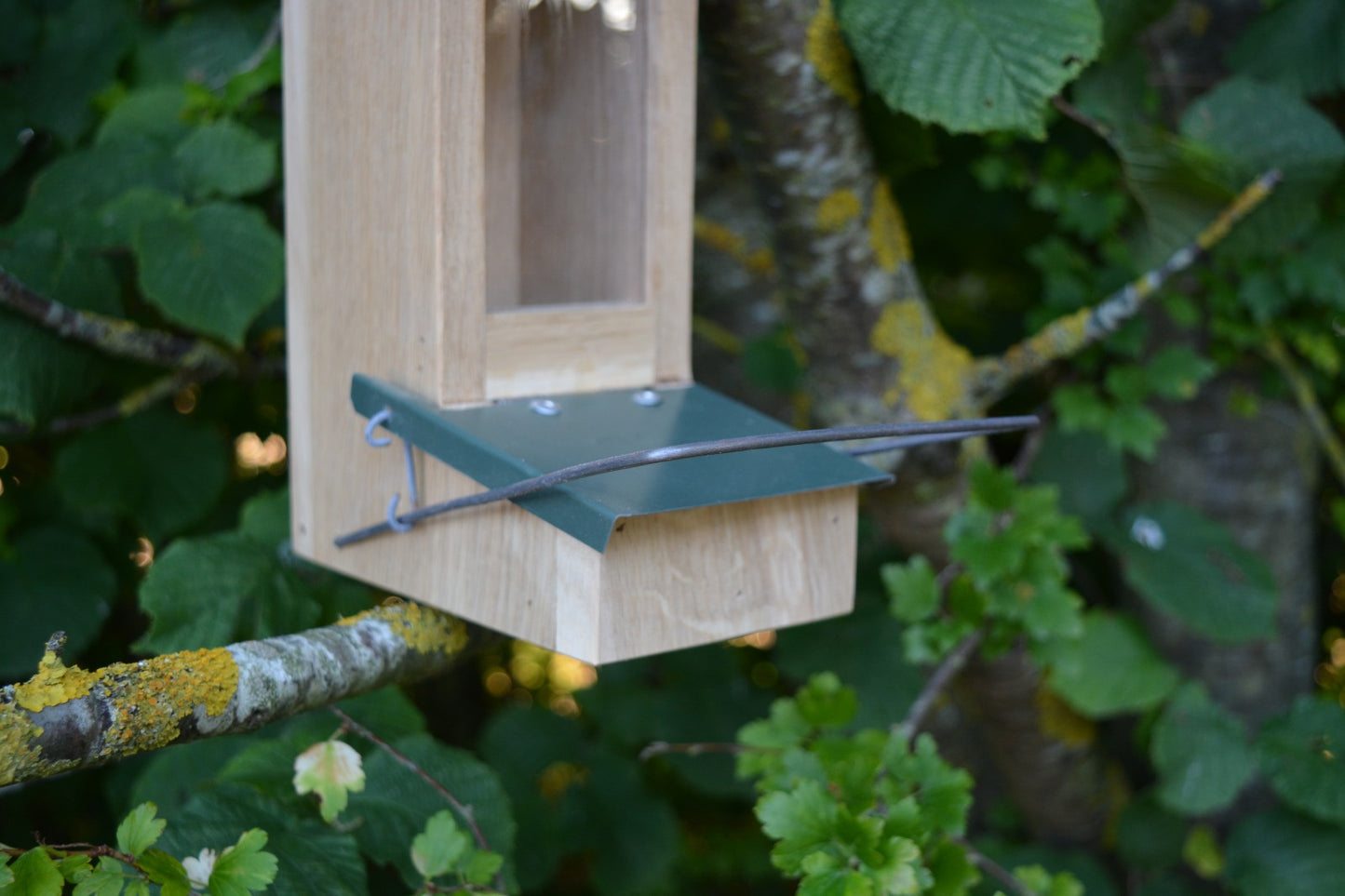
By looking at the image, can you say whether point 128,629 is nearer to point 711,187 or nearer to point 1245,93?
point 711,187

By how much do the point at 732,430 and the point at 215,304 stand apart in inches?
19.2

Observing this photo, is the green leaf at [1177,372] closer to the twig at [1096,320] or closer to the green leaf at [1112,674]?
the twig at [1096,320]

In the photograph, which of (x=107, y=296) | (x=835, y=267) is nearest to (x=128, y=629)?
(x=107, y=296)

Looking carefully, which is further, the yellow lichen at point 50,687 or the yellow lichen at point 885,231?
the yellow lichen at point 885,231

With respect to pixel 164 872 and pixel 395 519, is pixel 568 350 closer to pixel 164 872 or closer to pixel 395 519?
pixel 395 519

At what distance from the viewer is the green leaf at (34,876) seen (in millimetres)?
560

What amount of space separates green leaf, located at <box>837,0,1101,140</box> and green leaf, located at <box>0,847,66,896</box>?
0.78 meters

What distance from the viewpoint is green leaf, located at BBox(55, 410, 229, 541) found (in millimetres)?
1195

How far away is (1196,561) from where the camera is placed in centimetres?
134

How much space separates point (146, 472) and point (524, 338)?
63cm

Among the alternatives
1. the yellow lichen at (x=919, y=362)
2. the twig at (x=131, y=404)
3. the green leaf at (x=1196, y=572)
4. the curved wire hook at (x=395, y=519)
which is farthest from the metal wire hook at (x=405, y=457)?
the green leaf at (x=1196, y=572)

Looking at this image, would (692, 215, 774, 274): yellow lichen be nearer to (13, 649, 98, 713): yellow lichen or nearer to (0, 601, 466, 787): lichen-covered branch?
(0, 601, 466, 787): lichen-covered branch

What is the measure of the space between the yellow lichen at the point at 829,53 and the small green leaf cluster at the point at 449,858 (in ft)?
2.31

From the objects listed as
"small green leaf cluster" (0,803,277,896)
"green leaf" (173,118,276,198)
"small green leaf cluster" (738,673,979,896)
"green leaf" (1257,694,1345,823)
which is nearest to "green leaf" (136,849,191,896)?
"small green leaf cluster" (0,803,277,896)
